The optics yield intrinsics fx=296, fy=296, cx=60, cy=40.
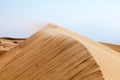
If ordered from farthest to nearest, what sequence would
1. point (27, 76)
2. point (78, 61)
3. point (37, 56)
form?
1. point (37, 56)
2. point (27, 76)
3. point (78, 61)

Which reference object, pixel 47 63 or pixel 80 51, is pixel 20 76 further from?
pixel 80 51

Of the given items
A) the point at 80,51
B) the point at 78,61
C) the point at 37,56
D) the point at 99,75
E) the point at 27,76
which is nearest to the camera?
the point at 99,75

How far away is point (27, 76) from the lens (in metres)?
6.34

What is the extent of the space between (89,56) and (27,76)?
61.1 inches

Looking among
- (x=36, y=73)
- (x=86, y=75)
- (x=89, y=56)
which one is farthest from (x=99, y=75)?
(x=36, y=73)

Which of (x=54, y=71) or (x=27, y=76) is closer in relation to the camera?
(x=54, y=71)

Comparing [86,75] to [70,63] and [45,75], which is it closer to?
[70,63]

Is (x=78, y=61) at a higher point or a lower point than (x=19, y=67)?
higher

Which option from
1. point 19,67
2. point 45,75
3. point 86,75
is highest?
point 86,75

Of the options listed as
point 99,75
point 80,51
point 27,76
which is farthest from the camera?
point 27,76

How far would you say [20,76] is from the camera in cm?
665

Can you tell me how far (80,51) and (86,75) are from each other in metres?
1.08

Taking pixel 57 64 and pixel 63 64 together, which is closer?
pixel 63 64

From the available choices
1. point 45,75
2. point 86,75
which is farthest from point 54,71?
point 86,75
